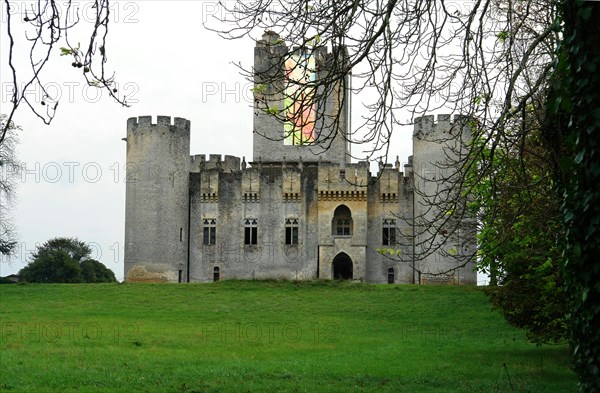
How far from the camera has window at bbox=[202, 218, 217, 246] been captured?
49.2 meters

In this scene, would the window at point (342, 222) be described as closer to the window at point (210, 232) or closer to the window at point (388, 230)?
the window at point (388, 230)

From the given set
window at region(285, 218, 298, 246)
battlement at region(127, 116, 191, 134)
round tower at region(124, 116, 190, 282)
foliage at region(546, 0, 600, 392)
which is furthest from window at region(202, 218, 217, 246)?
foliage at region(546, 0, 600, 392)

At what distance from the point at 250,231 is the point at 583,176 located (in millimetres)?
43165

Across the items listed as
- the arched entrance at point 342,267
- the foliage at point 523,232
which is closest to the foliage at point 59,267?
the arched entrance at point 342,267

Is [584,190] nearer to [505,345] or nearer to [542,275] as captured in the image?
[542,275]

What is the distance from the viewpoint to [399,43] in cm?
1033

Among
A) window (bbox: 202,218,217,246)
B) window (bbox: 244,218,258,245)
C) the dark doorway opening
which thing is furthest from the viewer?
window (bbox: 202,218,217,246)

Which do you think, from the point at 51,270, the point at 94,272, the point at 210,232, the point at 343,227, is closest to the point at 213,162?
the point at 210,232

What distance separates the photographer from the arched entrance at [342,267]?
50.0 m

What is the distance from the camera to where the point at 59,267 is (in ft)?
189

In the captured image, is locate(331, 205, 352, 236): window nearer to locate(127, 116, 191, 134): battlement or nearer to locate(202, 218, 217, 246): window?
locate(202, 218, 217, 246): window

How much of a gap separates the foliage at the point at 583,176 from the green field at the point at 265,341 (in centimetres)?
914

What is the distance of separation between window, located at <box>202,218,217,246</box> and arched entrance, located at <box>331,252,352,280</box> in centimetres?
670

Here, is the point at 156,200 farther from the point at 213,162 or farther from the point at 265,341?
the point at 265,341
